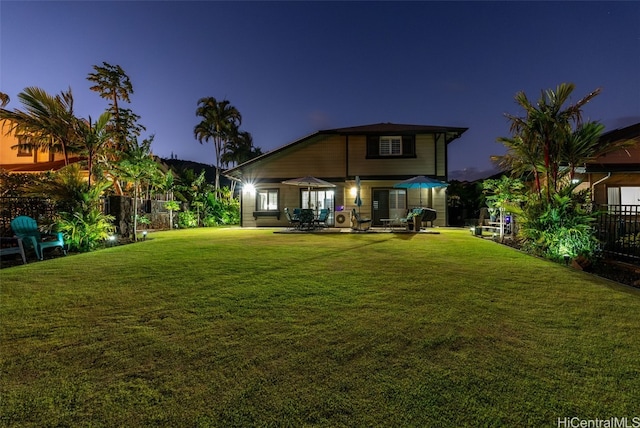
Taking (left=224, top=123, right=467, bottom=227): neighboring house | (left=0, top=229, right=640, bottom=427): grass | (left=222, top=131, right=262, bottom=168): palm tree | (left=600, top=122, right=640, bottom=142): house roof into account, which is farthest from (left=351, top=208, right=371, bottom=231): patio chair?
(left=222, top=131, right=262, bottom=168): palm tree

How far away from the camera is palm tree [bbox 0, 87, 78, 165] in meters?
9.30

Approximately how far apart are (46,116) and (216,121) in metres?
21.8

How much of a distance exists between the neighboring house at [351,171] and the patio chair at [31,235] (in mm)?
11262

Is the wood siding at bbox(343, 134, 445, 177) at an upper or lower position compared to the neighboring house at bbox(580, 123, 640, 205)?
upper

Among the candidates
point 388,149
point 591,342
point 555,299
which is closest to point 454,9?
point 388,149

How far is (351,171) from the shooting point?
1811cm

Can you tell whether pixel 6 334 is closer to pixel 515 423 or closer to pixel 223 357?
pixel 223 357

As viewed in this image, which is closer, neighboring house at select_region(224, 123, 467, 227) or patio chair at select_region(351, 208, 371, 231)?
patio chair at select_region(351, 208, 371, 231)

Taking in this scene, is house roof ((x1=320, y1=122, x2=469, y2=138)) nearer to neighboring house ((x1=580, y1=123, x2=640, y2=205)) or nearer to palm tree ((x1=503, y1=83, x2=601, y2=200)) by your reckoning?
neighboring house ((x1=580, y1=123, x2=640, y2=205))

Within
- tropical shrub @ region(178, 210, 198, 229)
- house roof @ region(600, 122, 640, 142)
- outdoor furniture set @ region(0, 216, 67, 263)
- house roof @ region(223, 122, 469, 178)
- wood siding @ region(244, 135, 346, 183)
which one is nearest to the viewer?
outdoor furniture set @ region(0, 216, 67, 263)

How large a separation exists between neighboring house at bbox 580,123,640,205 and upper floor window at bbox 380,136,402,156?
866 centimetres

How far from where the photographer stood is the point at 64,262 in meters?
6.98

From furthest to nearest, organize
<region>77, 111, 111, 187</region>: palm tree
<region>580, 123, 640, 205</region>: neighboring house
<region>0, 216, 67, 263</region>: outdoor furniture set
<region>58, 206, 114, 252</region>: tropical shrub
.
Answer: <region>580, 123, 640, 205</region>: neighboring house → <region>77, 111, 111, 187</region>: palm tree → <region>58, 206, 114, 252</region>: tropical shrub → <region>0, 216, 67, 263</region>: outdoor furniture set

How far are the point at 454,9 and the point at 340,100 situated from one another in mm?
20230
